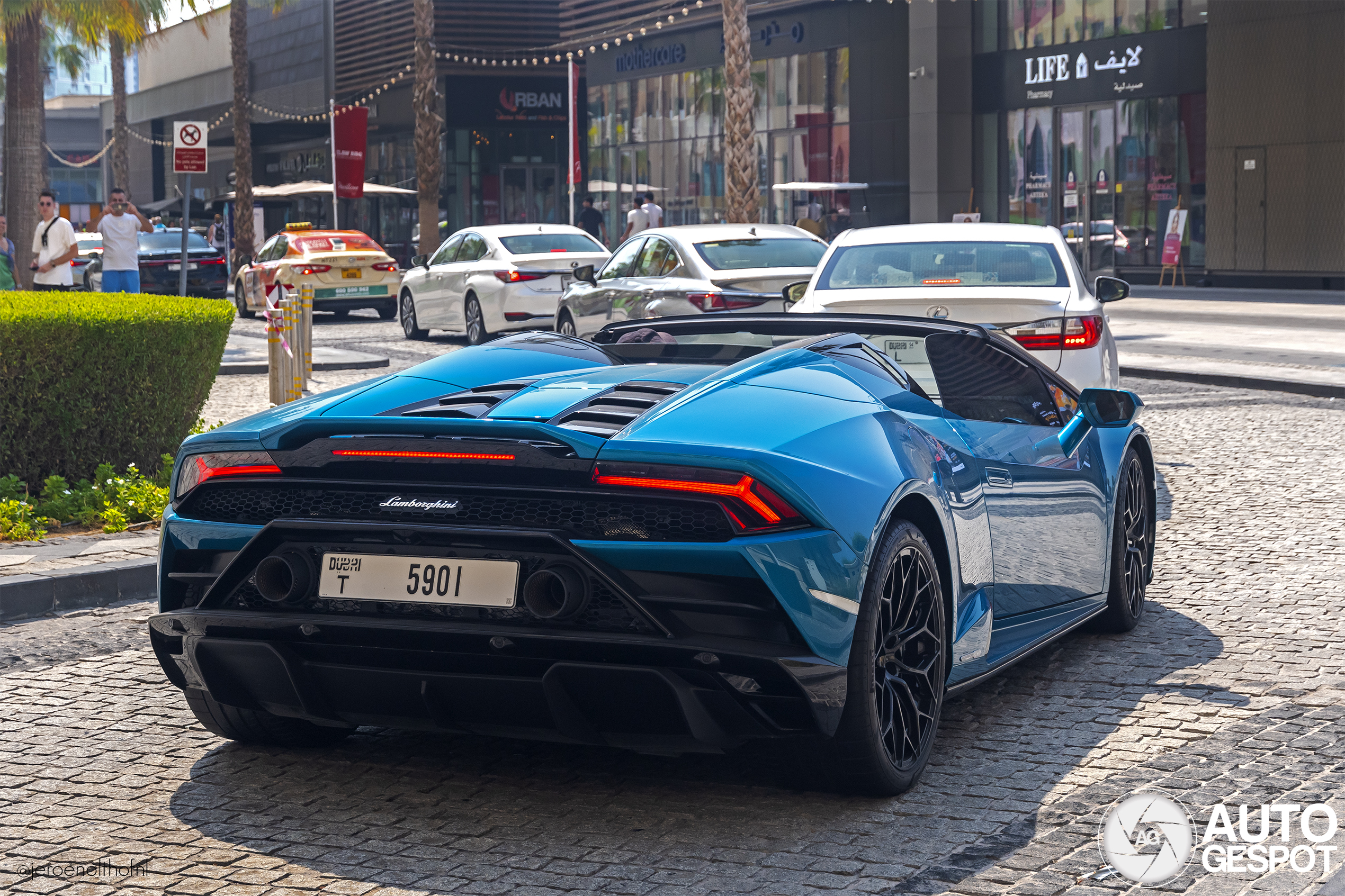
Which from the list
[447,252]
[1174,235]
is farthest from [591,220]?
[447,252]

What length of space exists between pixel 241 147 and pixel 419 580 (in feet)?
131

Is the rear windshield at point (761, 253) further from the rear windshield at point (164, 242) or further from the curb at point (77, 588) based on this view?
the rear windshield at point (164, 242)

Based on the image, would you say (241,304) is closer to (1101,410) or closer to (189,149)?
(189,149)

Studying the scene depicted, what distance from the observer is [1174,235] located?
34.3 meters

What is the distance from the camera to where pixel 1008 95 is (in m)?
39.2

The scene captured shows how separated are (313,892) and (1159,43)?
3462cm

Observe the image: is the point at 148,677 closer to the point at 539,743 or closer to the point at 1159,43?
the point at 539,743

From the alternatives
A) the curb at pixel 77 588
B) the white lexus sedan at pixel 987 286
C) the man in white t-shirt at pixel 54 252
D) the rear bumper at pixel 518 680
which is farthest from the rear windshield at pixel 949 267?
the man in white t-shirt at pixel 54 252

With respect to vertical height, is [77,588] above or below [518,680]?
below

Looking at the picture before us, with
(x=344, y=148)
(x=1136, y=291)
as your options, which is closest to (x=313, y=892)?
(x=1136, y=291)

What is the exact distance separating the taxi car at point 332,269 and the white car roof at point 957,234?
Result: 1650cm

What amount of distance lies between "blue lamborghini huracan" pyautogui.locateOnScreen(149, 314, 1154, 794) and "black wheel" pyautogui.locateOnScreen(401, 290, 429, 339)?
19100 mm

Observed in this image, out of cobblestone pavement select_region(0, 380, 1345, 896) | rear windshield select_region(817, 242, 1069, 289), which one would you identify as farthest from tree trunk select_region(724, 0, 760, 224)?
cobblestone pavement select_region(0, 380, 1345, 896)

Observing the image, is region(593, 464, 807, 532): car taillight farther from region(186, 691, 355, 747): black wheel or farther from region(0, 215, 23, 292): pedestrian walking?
region(0, 215, 23, 292): pedestrian walking
